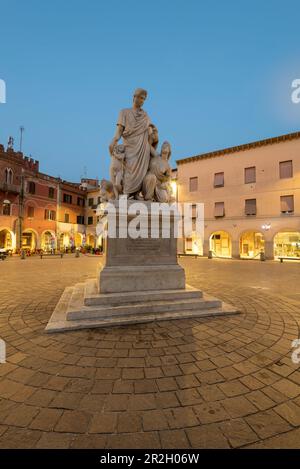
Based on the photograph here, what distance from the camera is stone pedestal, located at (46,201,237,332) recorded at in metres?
3.50

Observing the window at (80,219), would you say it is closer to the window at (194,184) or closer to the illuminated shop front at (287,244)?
the window at (194,184)

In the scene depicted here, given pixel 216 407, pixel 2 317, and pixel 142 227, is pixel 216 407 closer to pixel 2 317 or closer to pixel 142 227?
pixel 142 227

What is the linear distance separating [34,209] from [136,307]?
26851mm

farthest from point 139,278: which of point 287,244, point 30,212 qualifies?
point 30,212

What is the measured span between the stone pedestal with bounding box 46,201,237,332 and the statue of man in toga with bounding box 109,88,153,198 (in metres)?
0.67

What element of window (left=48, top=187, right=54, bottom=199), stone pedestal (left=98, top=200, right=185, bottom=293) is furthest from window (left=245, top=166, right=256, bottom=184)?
window (left=48, top=187, right=54, bottom=199)

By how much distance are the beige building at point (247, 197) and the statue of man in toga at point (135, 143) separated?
55.0ft

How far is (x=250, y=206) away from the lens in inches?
830

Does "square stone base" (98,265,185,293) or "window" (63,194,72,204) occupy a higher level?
"window" (63,194,72,204)

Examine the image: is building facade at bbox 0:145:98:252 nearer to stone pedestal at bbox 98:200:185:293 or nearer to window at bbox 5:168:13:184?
window at bbox 5:168:13:184

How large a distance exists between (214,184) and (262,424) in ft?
77.8

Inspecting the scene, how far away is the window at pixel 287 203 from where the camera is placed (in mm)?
18875

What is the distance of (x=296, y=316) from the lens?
155 inches

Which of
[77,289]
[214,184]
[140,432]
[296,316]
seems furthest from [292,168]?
[140,432]
